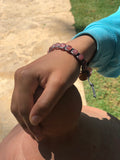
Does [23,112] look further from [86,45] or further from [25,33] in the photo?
[25,33]

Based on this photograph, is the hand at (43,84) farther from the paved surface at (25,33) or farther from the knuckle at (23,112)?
the paved surface at (25,33)

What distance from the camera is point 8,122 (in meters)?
2.06

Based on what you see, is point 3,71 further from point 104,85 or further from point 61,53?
point 61,53

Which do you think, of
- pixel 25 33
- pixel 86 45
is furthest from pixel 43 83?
pixel 25 33

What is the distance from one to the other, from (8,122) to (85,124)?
1294 millimetres

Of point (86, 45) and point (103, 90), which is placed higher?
point (86, 45)

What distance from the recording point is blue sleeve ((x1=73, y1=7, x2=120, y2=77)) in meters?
0.81

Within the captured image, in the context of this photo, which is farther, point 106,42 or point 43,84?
point 106,42

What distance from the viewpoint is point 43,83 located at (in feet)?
2.12

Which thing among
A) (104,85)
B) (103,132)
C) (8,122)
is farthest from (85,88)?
(103,132)

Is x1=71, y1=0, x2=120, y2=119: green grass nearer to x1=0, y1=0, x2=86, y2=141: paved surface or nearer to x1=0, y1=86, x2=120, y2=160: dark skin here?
x1=0, y1=0, x2=86, y2=141: paved surface

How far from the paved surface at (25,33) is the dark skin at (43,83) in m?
1.41

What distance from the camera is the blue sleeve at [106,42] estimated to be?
32.1 inches

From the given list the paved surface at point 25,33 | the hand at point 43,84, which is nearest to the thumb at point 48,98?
the hand at point 43,84
